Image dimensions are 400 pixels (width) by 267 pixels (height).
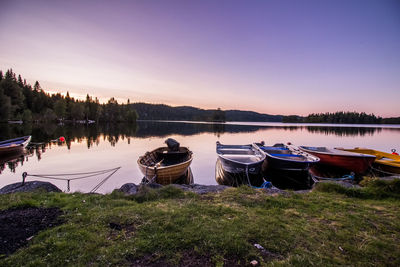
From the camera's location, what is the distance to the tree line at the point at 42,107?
61.2 meters

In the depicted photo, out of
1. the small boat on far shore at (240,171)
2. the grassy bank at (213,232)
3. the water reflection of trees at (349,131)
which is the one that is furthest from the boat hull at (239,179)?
the water reflection of trees at (349,131)

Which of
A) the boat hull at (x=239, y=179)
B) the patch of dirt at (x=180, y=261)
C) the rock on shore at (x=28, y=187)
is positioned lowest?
the boat hull at (x=239, y=179)

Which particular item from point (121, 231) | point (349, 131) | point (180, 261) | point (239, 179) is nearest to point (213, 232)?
point (180, 261)

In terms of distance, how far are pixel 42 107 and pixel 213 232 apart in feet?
350

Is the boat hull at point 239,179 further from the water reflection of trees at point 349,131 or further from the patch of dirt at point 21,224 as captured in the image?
the water reflection of trees at point 349,131

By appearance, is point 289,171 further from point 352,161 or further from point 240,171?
point 352,161

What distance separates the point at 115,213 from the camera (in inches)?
190

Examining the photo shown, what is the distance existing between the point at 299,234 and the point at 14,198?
27.4 feet

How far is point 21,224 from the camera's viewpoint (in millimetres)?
4172

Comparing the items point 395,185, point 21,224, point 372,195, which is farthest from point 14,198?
point 395,185

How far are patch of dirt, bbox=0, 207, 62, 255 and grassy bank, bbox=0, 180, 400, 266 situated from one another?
0.73ft

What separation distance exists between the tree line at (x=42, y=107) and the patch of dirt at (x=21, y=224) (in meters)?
73.5

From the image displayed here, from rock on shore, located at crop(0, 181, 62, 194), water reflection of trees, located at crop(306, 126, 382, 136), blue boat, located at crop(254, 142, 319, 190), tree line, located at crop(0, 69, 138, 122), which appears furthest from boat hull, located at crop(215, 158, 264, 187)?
tree line, located at crop(0, 69, 138, 122)

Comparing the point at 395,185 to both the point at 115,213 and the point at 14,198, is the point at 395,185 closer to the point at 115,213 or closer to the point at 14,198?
the point at 115,213
